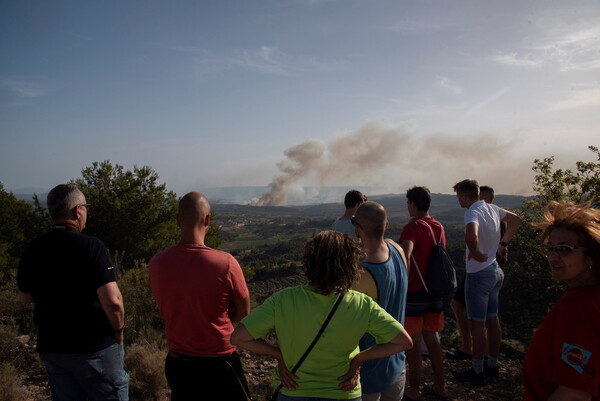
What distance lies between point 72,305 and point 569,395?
2812mm

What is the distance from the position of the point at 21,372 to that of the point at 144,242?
9.60 m

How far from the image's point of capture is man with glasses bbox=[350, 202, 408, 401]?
2.39 m

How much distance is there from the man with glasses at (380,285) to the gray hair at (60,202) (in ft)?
6.68

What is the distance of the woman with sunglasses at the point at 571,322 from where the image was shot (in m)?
1.37

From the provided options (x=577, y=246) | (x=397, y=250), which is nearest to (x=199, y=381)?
(x=397, y=250)

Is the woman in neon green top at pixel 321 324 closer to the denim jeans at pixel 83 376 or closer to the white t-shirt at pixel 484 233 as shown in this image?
the denim jeans at pixel 83 376

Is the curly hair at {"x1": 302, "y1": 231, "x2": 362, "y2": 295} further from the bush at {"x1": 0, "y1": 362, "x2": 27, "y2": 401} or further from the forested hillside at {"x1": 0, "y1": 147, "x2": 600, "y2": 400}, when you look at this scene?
the bush at {"x1": 0, "y1": 362, "x2": 27, "y2": 401}

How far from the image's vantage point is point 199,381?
97.1 inches

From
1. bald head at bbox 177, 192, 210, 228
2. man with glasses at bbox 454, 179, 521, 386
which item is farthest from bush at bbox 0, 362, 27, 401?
man with glasses at bbox 454, 179, 521, 386

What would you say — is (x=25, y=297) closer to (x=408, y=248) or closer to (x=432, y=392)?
(x=408, y=248)

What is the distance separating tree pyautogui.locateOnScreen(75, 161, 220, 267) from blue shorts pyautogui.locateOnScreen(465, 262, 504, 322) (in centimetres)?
1143

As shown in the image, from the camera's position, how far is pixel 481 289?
4.16 metres

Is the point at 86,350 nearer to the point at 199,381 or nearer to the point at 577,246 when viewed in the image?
the point at 199,381

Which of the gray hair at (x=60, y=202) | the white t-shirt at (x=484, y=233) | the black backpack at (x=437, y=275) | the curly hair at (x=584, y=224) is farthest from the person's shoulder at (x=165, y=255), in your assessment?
the white t-shirt at (x=484, y=233)
